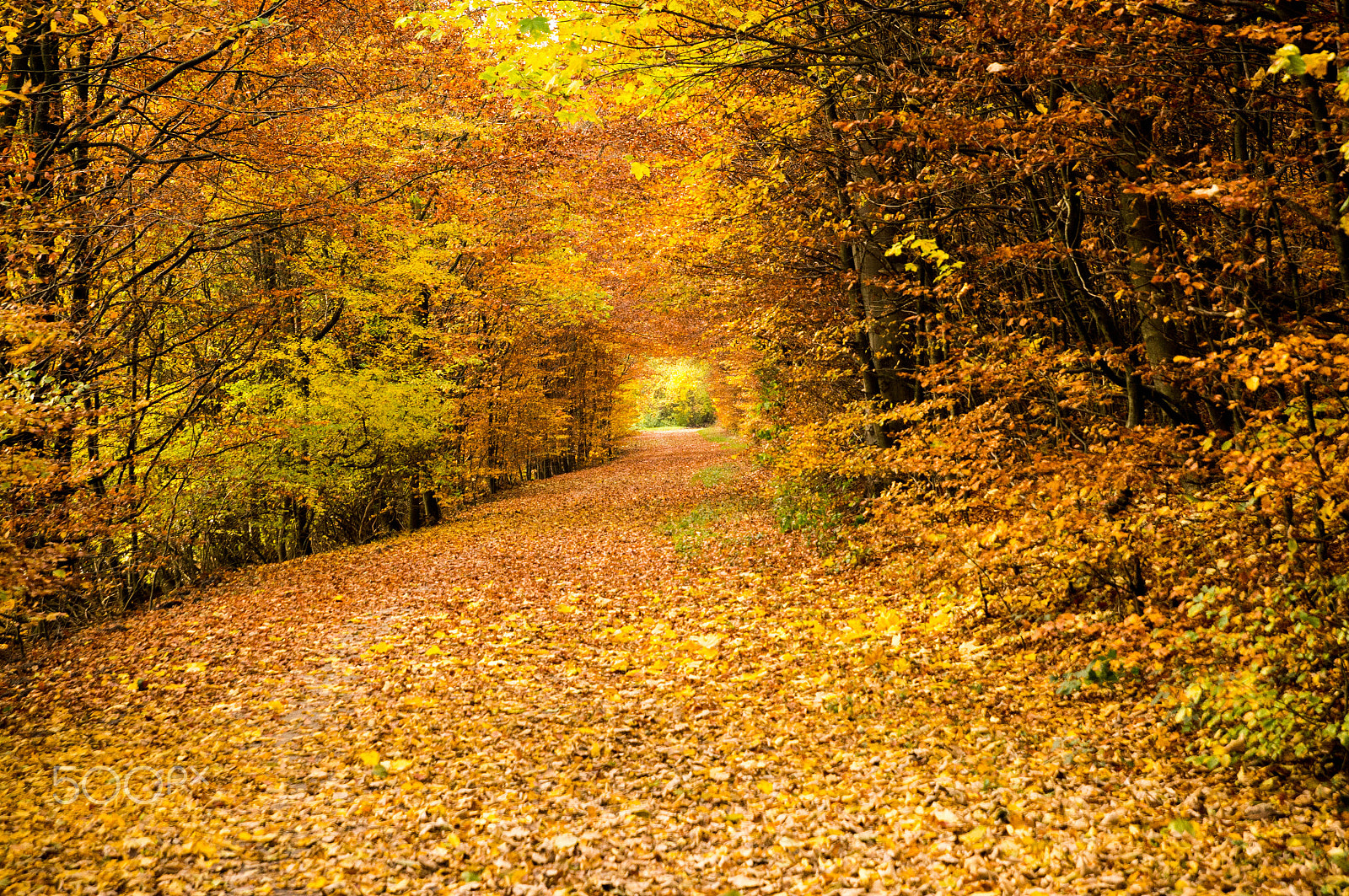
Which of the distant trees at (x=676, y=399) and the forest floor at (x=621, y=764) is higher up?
the distant trees at (x=676, y=399)

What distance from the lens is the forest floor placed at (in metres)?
4.34

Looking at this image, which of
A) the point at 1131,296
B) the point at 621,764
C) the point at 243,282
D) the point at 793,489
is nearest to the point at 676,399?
the point at 243,282

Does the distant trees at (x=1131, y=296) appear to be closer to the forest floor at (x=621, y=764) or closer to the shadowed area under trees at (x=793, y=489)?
the shadowed area under trees at (x=793, y=489)

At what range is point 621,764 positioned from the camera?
6102 mm

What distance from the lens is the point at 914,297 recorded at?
10.4 meters

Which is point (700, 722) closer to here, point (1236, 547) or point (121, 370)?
point (1236, 547)

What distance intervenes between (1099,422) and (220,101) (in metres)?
12.4

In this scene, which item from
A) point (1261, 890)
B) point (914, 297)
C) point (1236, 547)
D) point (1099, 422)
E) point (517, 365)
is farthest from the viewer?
point (517, 365)

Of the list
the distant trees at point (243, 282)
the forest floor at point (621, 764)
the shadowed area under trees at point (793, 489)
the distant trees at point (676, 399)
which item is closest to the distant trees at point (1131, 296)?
the shadowed area under trees at point (793, 489)

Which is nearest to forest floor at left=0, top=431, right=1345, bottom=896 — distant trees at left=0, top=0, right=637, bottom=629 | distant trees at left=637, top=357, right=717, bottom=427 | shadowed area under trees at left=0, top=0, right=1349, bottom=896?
shadowed area under trees at left=0, top=0, right=1349, bottom=896

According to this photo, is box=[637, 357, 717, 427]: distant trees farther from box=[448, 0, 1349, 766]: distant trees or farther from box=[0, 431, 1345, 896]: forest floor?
box=[448, 0, 1349, 766]: distant trees

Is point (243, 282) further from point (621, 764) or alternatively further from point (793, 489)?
point (621, 764)

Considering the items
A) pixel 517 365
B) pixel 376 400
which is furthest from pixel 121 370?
pixel 517 365

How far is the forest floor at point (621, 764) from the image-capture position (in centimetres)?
434
